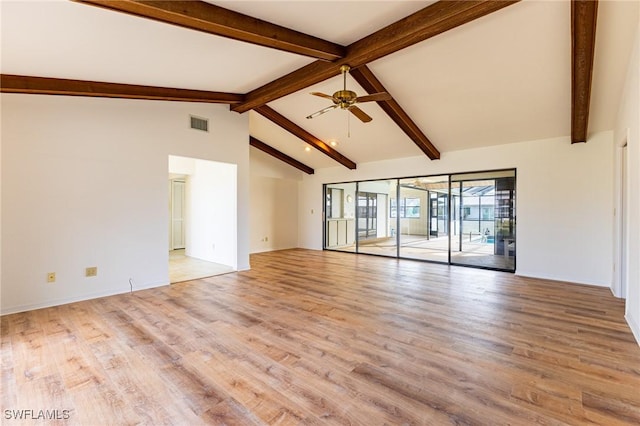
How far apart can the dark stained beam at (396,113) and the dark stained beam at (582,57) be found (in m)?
2.11

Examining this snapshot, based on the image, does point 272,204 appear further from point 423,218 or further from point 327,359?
point 327,359

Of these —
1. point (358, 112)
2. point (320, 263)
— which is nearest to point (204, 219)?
point (320, 263)

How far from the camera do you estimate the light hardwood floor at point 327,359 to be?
6.14ft

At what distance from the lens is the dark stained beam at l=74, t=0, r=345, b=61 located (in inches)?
92.3

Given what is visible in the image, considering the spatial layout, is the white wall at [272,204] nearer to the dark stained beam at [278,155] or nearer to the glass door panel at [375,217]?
the dark stained beam at [278,155]

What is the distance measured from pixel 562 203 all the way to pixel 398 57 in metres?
3.99

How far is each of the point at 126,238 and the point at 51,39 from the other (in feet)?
8.83

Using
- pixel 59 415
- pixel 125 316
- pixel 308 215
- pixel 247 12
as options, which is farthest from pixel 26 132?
pixel 308 215

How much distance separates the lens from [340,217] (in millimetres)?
9586

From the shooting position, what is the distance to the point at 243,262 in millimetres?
6016

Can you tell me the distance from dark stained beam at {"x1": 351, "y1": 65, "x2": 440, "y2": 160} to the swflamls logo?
4.46 meters

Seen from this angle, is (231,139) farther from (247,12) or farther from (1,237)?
(1,237)

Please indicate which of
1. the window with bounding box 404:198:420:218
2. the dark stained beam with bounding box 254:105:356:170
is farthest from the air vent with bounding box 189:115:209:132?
the window with bounding box 404:198:420:218

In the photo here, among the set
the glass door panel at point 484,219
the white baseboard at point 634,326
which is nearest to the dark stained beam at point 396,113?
the glass door panel at point 484,219
